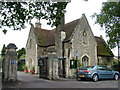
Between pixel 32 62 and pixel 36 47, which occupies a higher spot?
pixel 36 47

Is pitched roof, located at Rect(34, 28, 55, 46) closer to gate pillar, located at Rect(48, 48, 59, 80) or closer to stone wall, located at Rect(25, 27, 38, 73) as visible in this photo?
stone wall, located at Rect(25, 27, 38, 73)

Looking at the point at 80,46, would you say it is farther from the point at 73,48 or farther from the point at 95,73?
the point at 95,73

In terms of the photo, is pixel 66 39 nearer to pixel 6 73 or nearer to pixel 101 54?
pixel 101 54

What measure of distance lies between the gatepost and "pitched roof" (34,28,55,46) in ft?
35.4

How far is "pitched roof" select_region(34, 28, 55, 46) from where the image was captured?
27.7 meters

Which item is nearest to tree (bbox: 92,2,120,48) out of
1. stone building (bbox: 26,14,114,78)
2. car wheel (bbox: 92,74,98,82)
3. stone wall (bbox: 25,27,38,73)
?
stone building (bbox: 26,14,114,78)

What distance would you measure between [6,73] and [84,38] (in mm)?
12179

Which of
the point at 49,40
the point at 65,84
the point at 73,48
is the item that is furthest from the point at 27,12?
the point at 49,40

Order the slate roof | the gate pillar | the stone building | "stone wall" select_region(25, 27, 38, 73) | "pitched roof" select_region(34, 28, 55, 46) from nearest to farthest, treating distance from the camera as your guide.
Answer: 1. the gate pillar
2. the stone building
3. the slate roof
4. "pitched roof" select_region(34, 28, 55, 46)
5. "stone wall" select_region(25, 27, 38, 73)

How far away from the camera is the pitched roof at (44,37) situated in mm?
27722

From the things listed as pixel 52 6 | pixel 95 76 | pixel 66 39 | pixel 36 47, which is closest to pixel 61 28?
pixel 66 39

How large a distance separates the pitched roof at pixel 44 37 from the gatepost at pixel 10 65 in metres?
10.8

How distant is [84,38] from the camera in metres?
23.2

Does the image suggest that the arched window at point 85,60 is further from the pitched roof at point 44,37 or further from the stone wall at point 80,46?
the pitched roof at point 44,37
